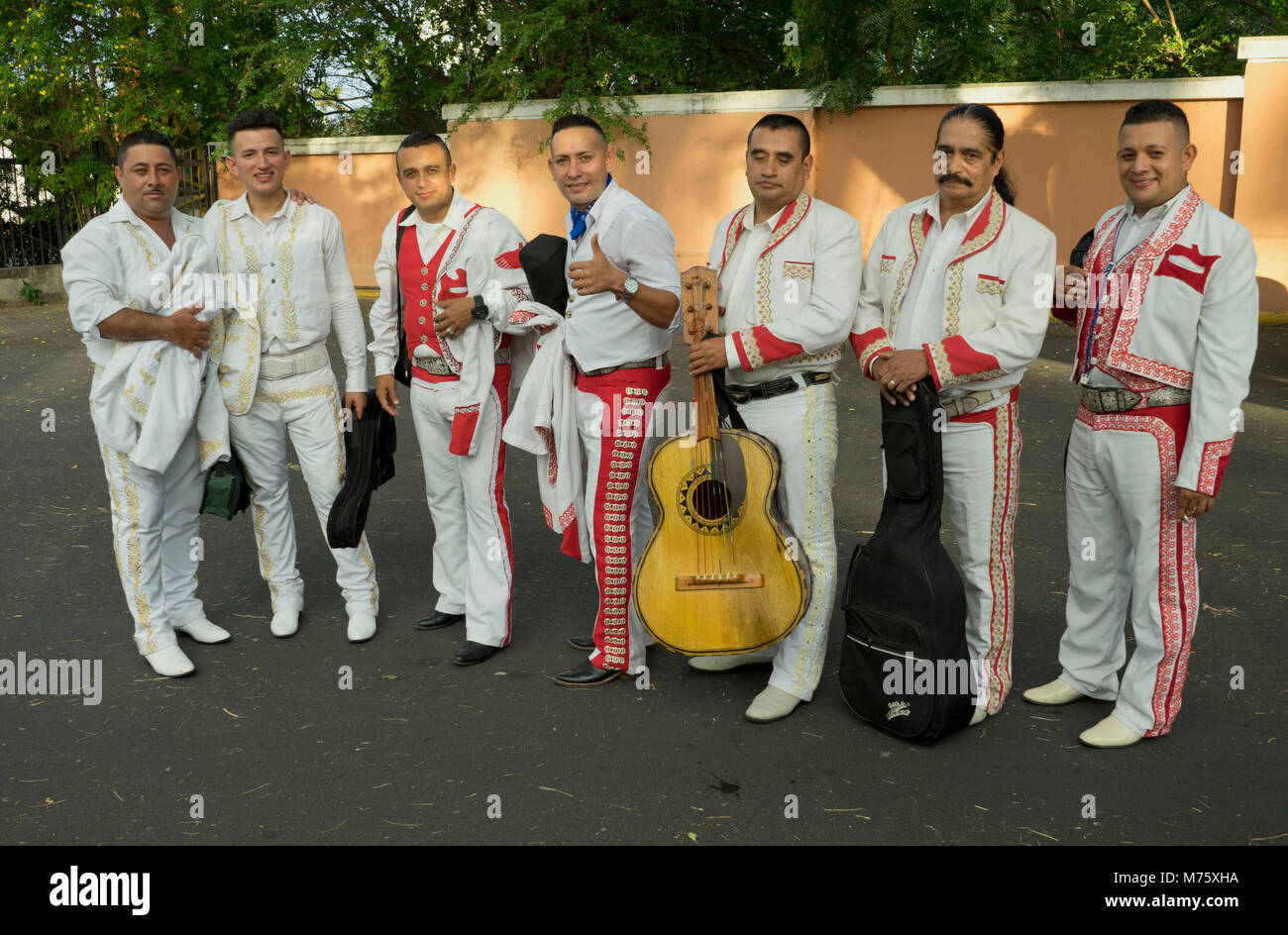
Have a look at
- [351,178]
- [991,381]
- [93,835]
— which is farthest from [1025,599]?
[351,178]

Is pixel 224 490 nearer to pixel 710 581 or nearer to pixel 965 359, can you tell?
pixel 710 581

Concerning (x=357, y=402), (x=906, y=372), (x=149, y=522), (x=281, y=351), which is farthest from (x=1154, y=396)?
(x=149, y=522)

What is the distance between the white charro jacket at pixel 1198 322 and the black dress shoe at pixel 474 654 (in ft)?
9.02

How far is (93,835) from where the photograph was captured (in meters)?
3.50

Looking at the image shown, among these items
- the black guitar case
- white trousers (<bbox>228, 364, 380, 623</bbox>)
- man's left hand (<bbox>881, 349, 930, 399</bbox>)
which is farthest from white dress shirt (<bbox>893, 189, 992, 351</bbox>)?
white trousers (<bbox>228, 364, 380, 623</bbox>)

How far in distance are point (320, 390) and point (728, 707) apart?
2261 mm

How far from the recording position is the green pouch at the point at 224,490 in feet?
16.0

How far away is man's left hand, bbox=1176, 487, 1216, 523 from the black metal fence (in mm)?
17834

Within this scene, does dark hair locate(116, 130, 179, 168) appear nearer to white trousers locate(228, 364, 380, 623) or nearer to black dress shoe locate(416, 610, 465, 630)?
white trousers locate(228, 364, 380, 623)

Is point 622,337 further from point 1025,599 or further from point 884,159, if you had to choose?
point 884,159

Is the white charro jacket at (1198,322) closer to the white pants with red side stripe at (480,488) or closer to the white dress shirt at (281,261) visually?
the white pants with red side stripe at (480,488)

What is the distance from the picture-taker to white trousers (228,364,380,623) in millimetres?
5008

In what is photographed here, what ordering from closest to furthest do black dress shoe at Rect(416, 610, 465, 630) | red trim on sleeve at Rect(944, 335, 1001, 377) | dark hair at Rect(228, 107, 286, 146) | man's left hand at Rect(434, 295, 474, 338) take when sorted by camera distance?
red trim on sleeve at Rect(944, 335, 1001, 377) < man's left hand at Rect(434, 295, 474, 338) < dark hair at Rect(228, 107, 286, 146) < black dress shoe at Rect(416, 610, 465, 630)

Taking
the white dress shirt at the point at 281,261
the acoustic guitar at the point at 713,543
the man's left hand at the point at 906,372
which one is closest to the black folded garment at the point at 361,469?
the white dress shirt at the point at 281,261
